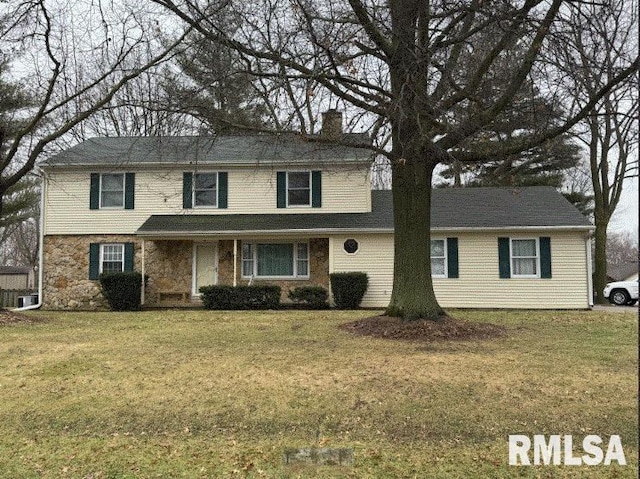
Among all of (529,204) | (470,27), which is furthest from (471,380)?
(529,204)

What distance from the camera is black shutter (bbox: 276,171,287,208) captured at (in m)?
17.1

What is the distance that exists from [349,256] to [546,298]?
6283mm

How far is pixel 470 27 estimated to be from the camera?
9203 mm

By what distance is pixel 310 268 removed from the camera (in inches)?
662

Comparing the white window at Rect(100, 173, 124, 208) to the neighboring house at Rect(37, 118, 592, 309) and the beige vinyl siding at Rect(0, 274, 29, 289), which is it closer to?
the neighboring house at Rect(37, 118, 592, 309)

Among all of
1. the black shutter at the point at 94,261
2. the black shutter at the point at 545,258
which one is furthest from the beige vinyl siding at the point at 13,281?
the black shutter at the point at 545,258

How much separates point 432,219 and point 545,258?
366 centimetres

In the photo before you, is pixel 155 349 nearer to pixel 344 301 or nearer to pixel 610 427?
pixel 610 427

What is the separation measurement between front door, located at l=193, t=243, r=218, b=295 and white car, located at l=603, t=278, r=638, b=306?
1663 cm

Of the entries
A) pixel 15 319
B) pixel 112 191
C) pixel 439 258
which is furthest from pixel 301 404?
pixel 112 191

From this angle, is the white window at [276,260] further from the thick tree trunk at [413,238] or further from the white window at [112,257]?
the thick tree trunk at [413,238]

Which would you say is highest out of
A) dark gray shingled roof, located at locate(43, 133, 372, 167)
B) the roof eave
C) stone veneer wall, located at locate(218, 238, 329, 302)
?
dark gray shingled roof, located at locate(43, 133, 372, 167)

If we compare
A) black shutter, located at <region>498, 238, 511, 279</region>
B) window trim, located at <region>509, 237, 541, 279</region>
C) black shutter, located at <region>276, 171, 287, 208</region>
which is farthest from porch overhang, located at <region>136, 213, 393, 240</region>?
window trim, located at <region>509, 237, 541, 279</region>

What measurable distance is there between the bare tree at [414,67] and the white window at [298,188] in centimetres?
722
